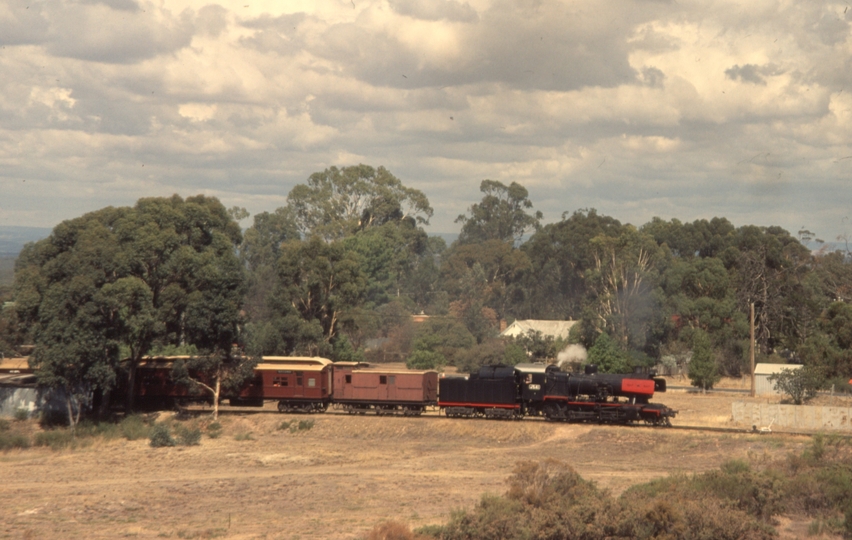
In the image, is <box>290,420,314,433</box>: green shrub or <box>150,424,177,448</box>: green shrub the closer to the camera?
<box>150,424,177,448</box>: green shrub

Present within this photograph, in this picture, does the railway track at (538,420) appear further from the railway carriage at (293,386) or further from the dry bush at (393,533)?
the dry bush at (393,533)

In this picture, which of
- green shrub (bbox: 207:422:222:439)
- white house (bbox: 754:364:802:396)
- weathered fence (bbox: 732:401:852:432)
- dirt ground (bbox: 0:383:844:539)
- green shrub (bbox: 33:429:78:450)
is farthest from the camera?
white house (bbox: 754:364:802:396)

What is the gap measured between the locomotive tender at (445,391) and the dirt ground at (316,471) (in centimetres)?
116

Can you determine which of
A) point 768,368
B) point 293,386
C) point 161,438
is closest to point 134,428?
point 161,438

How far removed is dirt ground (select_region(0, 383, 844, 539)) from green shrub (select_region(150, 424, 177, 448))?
0.44 m

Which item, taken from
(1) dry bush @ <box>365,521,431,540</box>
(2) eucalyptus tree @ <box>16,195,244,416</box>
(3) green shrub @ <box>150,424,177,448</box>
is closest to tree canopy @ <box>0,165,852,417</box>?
(2) eucalyptus tree @ <box>16,195,244,416</box>

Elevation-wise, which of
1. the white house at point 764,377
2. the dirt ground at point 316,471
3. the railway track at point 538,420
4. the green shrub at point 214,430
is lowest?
the dirt ground at point 316,471

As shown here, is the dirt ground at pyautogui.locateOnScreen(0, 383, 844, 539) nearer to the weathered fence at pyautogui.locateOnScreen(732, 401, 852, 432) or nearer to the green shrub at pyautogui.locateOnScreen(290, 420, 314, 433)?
the green shrub at pyautogui.locateOnScreen(290, 420, 314, 433)

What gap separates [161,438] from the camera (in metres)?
45.3

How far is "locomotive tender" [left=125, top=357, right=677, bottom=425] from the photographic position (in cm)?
4584

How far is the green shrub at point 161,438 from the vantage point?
148ft

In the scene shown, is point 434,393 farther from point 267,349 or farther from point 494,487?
point 267,349

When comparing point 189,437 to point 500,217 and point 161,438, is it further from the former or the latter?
point 500,217

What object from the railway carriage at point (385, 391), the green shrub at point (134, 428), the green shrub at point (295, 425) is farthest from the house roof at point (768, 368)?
the green shrub at point (134, 428)
